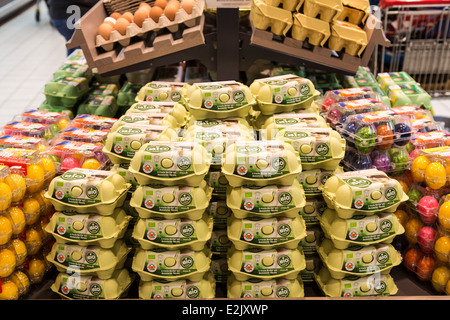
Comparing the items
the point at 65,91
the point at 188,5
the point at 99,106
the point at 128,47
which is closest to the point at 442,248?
the point at 188,5

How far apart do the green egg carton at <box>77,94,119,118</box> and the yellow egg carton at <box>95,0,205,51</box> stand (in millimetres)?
405

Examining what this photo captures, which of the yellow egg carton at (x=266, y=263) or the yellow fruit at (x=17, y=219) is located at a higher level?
the yellow fruit at (x=17, y=219)

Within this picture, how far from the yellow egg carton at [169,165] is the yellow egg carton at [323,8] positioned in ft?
5.21

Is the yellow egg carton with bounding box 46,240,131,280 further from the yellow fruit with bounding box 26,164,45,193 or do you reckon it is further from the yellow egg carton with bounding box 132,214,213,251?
the yellow fruit with bounding box 26,164,45,193

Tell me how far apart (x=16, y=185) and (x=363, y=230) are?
1.77m

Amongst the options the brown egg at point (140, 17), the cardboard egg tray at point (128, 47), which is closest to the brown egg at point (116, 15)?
the cardboard egg tray at point (128, 47)

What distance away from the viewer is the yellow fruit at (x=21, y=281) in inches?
105

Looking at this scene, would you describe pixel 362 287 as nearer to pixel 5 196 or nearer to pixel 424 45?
pixel 5 196

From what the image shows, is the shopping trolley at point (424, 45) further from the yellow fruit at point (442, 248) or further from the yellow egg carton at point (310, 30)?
the yellow fruit at point (442, 248)

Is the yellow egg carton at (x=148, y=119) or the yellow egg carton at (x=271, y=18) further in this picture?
the yellow egg carton at (x=271, y=18)

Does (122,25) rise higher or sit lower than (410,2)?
higher

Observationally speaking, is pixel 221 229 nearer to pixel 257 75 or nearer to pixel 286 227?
pixel 286 227

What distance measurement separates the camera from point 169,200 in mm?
2400
